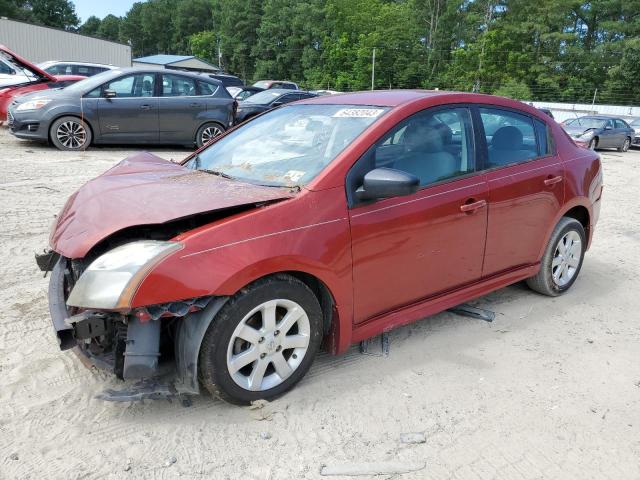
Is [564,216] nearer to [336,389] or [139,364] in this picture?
[336,389]

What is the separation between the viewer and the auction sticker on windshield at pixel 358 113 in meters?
3.37

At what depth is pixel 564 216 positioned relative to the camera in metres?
4.52

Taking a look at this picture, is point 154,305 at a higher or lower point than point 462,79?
lower

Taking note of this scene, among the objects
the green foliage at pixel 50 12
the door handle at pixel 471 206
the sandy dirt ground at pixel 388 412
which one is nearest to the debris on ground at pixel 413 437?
the sandy dirt ground at pixel 388 412

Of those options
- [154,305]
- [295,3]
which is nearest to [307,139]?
[154,305]

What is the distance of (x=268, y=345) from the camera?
280 centimetres

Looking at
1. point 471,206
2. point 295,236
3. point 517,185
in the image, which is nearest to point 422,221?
point 471,206

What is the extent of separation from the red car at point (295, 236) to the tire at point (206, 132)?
24.9ft

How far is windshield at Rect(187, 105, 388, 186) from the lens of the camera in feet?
10.5

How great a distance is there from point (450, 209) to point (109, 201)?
2014mm

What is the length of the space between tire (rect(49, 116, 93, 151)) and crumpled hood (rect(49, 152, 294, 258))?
7693mm

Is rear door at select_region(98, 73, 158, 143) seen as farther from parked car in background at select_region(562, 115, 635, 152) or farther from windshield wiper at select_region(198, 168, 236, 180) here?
parked car in background at select_region(562, 115, 635, 152)

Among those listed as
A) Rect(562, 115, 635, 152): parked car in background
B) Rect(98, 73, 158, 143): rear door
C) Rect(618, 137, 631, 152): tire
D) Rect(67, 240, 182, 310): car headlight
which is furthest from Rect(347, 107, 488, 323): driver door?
Rect(618, 137, 631, 152): tire

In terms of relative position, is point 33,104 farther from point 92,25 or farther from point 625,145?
point 92,25
